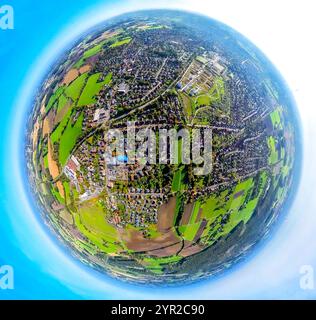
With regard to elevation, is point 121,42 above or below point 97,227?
above

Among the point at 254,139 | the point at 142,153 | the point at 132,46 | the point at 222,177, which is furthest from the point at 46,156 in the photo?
the point at 254,139

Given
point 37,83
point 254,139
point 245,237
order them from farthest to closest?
point 37,83 < point 245,237 < point 254,139

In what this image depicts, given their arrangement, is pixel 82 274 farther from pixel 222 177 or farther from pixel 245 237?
pixel 222 177

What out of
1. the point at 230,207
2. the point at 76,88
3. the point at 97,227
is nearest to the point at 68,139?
the point at 76,88

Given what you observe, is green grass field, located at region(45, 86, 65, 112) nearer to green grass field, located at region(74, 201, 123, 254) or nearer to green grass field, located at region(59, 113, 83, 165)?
green grass field, located at region(59, 113, 83, 165)

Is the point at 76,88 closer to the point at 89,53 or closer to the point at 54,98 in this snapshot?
the point at 54,98

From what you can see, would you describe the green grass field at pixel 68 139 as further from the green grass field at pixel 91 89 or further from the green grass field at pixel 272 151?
the green grass field at pixel 272 151

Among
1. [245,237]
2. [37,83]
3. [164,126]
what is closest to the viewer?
[164,126]

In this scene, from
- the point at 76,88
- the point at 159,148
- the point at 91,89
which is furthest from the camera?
the point at 76,88

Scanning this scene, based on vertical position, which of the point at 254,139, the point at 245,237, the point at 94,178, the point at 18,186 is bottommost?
the point at 245,237

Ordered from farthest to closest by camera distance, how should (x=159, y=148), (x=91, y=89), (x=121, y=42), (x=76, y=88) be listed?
(x=121, y=42), (x=76, y=88), (x=91, y=89), (x=159, y=148)
